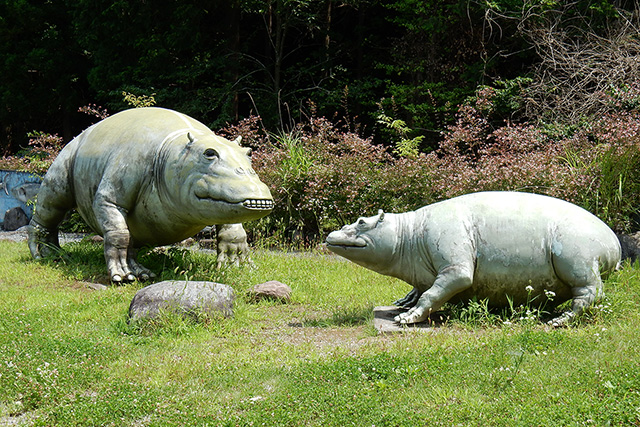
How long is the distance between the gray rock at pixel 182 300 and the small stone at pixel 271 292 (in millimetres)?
828

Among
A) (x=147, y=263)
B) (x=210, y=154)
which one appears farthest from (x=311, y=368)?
(x=147, y=263)

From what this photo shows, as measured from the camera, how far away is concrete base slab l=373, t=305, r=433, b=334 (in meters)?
5.46

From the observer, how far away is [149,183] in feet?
25.5

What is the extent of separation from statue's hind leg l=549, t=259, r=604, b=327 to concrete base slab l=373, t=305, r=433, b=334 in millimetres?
1045

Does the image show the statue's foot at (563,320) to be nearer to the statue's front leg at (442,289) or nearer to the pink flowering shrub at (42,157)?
the statue's front leg at (442,289)

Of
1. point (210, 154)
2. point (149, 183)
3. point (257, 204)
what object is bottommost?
point (257, 204)

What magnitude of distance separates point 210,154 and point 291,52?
10.6m

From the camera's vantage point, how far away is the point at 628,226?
8.69 metres

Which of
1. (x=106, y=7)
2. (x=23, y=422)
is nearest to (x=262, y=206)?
(x=23, y=422)

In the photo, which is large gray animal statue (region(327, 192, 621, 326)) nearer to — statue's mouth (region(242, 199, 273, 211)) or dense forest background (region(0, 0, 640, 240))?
statue's mouth (region(242, 199, 273, 211))

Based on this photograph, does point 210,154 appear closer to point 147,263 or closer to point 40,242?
point 147,263

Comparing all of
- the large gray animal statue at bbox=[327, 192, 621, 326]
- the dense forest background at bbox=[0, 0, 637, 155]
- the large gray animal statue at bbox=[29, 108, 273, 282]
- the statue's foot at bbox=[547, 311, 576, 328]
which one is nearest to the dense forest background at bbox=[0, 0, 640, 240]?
the dense forest background at bbox=[0, 0, 637, 155]

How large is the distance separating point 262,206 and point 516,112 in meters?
8.50

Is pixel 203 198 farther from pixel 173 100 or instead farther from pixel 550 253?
pixel 173 100
